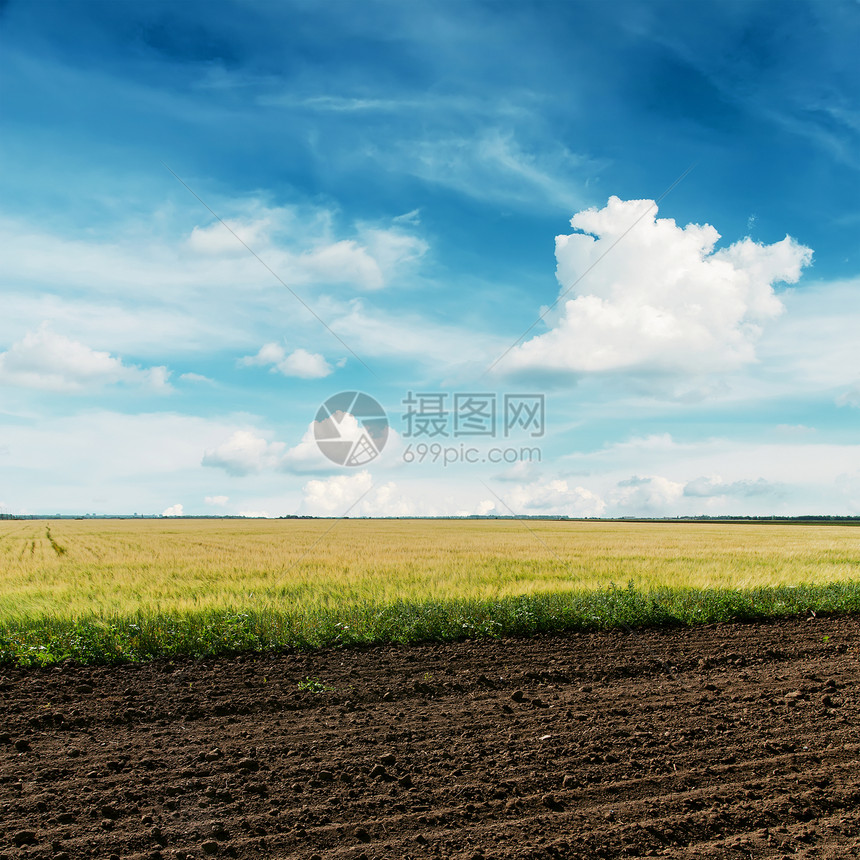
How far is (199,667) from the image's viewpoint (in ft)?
25.3

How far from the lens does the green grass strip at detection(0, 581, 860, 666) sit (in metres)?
8.22

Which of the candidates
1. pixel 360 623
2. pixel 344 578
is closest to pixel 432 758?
pixel 360 623

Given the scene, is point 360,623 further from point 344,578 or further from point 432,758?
point 344,578

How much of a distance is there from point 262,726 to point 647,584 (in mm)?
9998

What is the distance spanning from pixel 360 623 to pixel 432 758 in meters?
4.11

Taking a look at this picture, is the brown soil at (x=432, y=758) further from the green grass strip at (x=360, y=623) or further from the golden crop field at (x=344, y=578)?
the golden crop field at (x=344, y=578)

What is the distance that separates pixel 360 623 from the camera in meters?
9.26

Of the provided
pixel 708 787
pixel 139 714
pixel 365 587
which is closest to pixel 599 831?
pixel 708 787

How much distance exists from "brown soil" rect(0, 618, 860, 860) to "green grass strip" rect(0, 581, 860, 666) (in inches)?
19.9

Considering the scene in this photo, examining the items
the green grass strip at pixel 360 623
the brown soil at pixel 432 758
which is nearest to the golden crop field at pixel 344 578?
the green grass strip at pixel 360 623

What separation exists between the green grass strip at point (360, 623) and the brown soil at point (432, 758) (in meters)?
0.50

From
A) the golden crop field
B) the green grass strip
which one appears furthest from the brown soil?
the golden crop field

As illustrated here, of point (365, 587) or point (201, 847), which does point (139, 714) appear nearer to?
point (201, 847)

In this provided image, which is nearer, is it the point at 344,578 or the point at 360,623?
the point at 360,623
